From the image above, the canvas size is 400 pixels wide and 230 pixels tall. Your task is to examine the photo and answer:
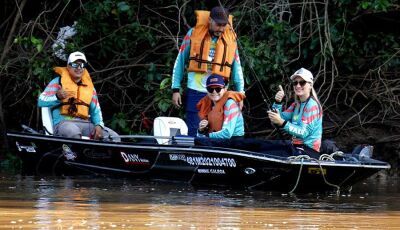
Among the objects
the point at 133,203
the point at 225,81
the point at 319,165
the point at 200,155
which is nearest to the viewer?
the point at 133,203

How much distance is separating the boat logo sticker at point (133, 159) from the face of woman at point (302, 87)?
198 cm

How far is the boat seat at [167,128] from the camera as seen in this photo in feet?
46.5

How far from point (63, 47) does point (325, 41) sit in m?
3.47

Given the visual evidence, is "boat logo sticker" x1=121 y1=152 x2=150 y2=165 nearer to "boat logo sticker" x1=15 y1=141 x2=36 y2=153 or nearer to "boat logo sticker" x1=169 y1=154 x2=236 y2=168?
"boat logo sticker" x1=169 y1=154 x2=236 y2=168

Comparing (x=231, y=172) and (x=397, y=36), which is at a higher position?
(x=397, y=36)

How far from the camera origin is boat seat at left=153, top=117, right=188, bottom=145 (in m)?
14.2

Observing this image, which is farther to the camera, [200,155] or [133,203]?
[200,155]

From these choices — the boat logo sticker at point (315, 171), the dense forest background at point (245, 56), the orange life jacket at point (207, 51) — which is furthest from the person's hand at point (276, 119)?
the dense forest background at point (245, 56)

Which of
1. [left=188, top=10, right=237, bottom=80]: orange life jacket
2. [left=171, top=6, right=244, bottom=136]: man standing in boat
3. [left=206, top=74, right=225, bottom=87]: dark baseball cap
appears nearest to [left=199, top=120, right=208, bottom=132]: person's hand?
[left=206, top=74, right=225, bottom=87]: dark baseball cap

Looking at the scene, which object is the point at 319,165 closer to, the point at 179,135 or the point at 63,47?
the point at 179,135

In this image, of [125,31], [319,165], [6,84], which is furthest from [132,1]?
[319,165]

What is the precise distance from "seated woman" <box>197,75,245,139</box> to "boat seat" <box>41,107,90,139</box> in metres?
2.15

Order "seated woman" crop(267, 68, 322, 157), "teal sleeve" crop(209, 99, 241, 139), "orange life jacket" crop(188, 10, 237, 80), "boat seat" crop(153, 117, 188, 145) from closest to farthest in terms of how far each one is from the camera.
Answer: "seated woman" crop(267, 68, 322, 157) < "teal sleeve" crop(209, 99, 241, 139) < "orange life jacket" crop(188, 10, 237, 80) < "boat seat" crop(153, 117, 188, 145)

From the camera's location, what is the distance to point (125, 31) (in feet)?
55.0
